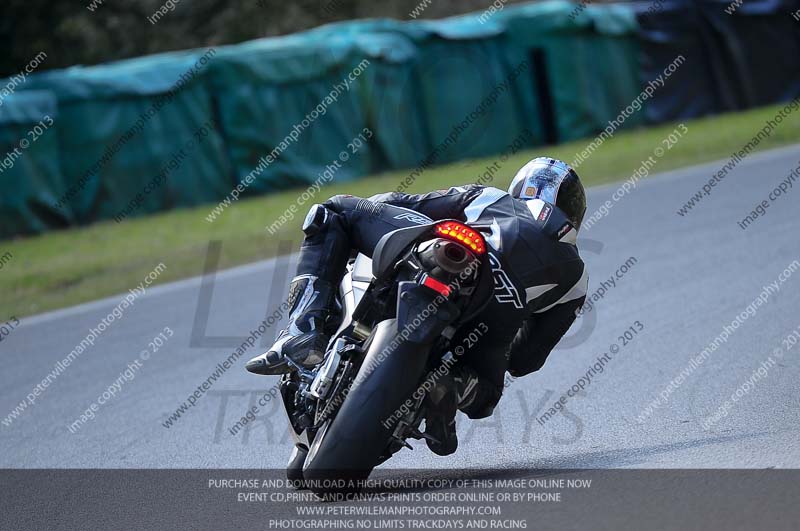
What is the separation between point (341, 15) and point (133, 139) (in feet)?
52.9

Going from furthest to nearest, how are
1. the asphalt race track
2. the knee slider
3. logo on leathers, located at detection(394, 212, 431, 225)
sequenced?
the asphalt race track
the knee slider
logo on leathers, located at detection(394, 212, 431, 225)

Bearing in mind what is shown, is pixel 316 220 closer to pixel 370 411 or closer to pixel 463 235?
pixel 463 235

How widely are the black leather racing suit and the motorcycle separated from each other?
0.22 meters

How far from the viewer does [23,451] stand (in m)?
6.25

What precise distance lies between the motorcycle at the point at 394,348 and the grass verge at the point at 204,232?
690 cm

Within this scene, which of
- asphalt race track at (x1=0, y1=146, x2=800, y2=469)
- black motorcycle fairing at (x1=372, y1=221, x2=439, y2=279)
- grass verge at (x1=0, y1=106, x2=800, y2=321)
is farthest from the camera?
grass verge at (x1=0, y1=106, x2=800, y2=321)

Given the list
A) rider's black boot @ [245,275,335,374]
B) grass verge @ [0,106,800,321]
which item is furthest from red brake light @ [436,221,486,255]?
grass verge @ [0,106,800,321]

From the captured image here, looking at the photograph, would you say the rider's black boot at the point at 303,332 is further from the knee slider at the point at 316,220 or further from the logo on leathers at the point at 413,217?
the logo on leathers at the point at 413,217

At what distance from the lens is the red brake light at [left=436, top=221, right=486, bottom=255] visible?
4.20 meters

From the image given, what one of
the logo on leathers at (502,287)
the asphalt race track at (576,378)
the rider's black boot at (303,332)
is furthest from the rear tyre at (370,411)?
the asphalt race track at (576,378)

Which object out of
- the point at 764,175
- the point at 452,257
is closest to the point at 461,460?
the point at 452,257

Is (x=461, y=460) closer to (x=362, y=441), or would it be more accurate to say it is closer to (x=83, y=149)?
(x=362, y=441)

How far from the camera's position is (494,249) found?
14.8 feet

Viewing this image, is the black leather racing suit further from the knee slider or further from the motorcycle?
the motorcycle
